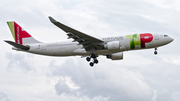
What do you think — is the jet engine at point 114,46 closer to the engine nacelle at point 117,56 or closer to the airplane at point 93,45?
the airplane at point 93,45

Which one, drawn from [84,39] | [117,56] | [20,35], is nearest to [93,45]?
[84,39]

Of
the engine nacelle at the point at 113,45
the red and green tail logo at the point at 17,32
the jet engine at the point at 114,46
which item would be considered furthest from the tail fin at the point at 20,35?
the engine nacelle at the point at 113,45

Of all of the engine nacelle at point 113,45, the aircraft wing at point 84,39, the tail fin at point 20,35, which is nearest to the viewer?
the aircraft wing at point 84,39

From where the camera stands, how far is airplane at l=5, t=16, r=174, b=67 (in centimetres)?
4088

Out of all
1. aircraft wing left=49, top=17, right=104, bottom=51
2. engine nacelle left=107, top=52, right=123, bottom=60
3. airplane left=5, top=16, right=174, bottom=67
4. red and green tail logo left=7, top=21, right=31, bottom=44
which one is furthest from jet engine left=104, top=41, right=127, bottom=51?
red and green tail logo left=7, top=21, right=31, bottom=44

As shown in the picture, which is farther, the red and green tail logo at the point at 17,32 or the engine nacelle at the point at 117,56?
the red and green tail logo at the point at 17,32

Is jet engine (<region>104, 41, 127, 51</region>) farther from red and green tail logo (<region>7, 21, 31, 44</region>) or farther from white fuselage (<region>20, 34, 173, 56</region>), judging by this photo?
red and green tail logo (<region>7, 21, 31, 44</region>)

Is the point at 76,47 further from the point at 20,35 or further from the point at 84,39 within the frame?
the point at 20,35

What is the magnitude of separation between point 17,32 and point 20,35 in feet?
2.50

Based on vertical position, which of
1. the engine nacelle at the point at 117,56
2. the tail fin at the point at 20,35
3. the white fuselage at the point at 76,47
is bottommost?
the engine nacelle at the point at 117,56

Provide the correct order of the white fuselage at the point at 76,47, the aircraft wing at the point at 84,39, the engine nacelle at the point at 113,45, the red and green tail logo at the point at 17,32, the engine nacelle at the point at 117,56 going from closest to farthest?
the aircraft wing at the point at 84,39
the engine nacelle at the point at 113,45
the white fuselage at the point at 76,47
the engine nacelle at the point at 117,56
the red and green tail logo at the point at 17,32

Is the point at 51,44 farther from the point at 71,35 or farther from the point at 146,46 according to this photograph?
the point at 146,46

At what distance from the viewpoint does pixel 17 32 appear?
48094 millimetres

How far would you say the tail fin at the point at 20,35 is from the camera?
4690cm
